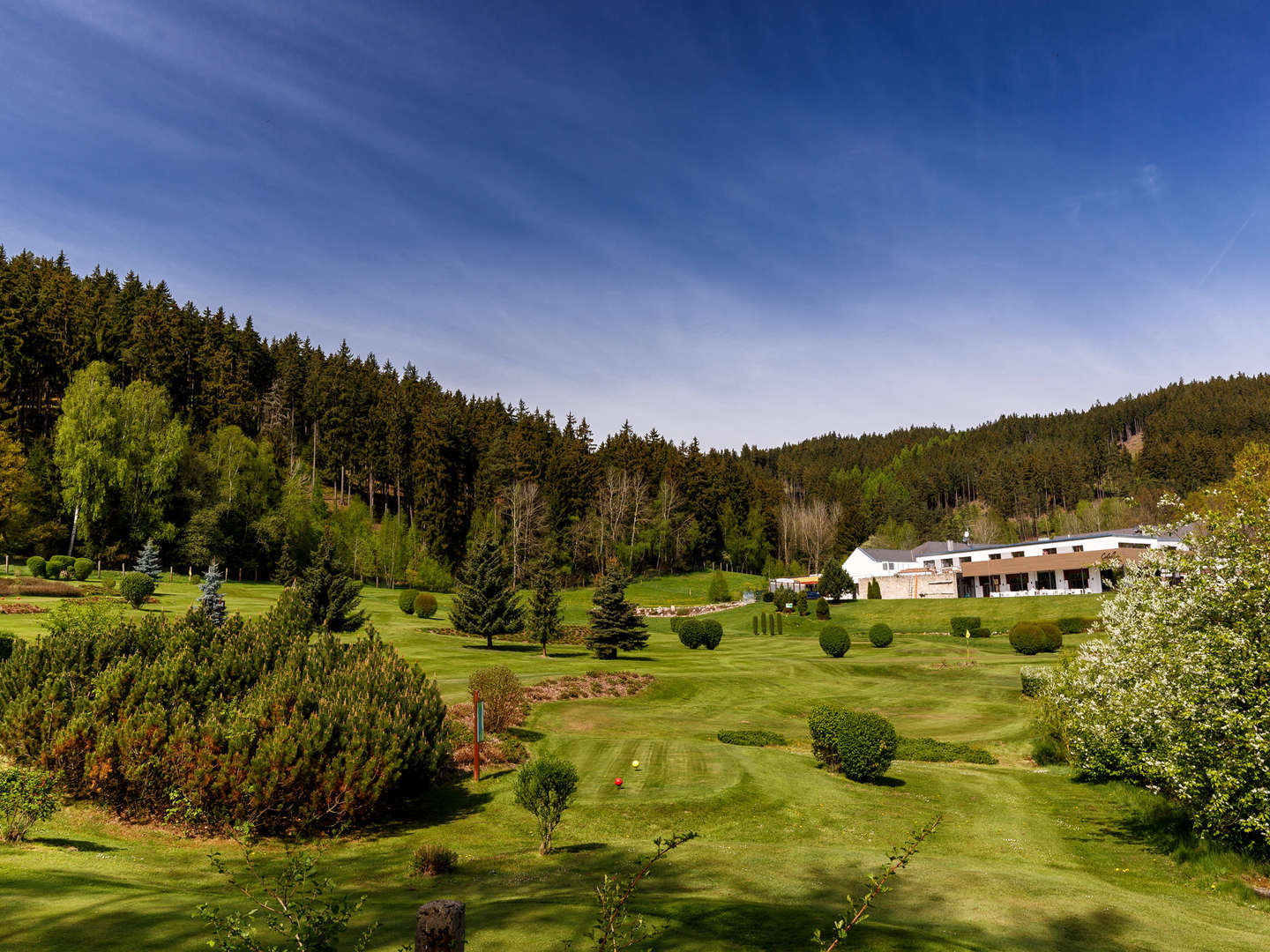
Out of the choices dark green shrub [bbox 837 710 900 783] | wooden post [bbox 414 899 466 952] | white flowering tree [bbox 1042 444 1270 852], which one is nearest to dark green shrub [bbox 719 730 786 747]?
dark green shrub [bbox 837 710 900 783]

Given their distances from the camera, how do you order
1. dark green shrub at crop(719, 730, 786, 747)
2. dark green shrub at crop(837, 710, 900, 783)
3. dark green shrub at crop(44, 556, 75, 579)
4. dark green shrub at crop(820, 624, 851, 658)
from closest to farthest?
dark green shrub at crop(837, 710, 900, 783) → dark green shrub at crop(719, 730, 786, 747) → dark green shrub at crop(820, 624, 851, 658) → dark green shrub at crop(44, 556, 75, 579)

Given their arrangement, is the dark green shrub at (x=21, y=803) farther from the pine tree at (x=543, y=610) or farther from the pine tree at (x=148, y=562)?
the pine tree at (x=148, y=562)

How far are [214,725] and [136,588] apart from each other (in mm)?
36972

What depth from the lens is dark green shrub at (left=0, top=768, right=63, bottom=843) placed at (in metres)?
13.4

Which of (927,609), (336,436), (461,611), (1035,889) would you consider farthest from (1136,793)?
(336,436)

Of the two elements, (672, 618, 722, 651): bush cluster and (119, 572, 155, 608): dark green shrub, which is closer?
(119, 572, 155, 608): dark green shrub

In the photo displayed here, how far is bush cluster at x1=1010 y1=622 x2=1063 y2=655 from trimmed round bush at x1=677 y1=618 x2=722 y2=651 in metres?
20.9

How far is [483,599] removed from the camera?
48.6 m

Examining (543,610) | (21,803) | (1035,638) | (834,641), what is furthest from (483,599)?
(1035,638)

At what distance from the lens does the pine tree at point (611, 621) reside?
47719mm

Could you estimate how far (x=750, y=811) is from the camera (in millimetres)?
19109

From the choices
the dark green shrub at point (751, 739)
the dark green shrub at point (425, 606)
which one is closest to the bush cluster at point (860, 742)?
the dark green shrub at point (751, 739)

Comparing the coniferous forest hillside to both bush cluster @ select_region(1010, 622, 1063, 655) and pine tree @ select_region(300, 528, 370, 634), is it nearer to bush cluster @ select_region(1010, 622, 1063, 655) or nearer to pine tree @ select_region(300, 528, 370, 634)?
pine tree @ select_region(300, 528, 370, 634)

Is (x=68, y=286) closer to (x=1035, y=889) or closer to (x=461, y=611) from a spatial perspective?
(x=461, y=611)
